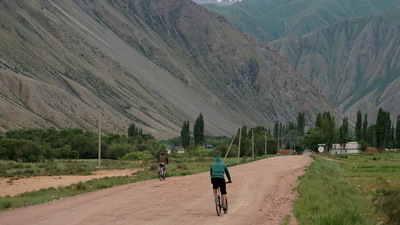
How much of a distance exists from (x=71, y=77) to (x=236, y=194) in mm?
166254

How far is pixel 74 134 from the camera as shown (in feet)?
377

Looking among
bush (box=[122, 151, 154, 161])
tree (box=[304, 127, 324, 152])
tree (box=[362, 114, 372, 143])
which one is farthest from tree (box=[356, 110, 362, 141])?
bush (box=[122, 151, 154, 161])

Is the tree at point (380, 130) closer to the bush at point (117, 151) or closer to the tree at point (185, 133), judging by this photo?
the tree at point (185, 133)

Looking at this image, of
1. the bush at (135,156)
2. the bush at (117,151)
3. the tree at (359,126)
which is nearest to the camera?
the bush at (135,156)

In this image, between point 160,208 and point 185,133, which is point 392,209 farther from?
point 185,133

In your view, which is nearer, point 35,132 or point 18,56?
point 35,132

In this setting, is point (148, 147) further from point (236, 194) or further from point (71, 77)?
point (236, 194)

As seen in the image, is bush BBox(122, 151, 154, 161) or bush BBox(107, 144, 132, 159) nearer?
bush BBox(122, 151, 154, 161)

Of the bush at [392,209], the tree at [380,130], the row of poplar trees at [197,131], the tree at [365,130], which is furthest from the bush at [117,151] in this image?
the bush at [392,209]

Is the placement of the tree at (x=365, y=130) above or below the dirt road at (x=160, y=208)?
above

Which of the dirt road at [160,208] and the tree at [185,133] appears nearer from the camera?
the dirt road at [160,208]

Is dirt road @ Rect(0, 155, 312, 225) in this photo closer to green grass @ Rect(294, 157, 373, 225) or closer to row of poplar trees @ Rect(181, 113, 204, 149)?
green grass @ Rect(294, 157, 373, 225)

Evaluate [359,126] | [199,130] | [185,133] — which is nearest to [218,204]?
[199,130]

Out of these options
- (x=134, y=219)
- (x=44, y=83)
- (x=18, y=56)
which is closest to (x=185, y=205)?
(x=134, y=219)
